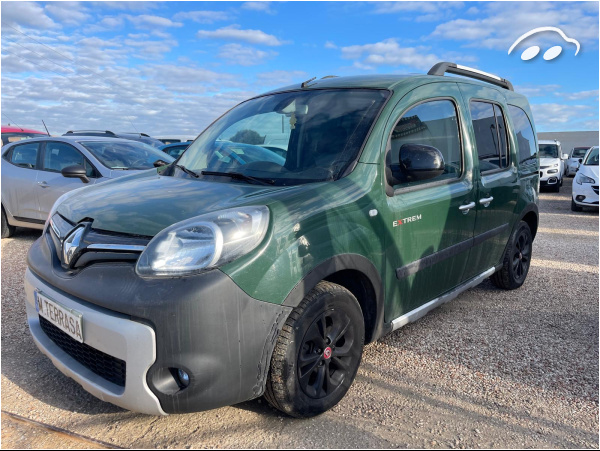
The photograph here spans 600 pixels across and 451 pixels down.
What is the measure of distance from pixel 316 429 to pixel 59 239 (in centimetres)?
167

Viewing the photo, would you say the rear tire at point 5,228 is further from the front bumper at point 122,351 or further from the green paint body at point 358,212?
the front bumper at point 122,351

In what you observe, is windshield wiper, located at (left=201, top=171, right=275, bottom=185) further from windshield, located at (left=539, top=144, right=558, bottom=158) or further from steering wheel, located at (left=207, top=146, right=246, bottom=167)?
windshield, located at (left=539, top=144, right=558, bottom=158)

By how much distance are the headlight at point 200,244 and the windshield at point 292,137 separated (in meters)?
0.61

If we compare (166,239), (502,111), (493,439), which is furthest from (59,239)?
(502,111)

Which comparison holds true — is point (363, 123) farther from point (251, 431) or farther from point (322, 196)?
point (251, 431)

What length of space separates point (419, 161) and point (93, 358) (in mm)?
1981

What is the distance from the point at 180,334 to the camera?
1.99 m

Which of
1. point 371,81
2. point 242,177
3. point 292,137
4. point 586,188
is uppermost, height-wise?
point 371,81

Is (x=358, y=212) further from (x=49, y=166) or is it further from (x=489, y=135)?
(x=49, y=166)

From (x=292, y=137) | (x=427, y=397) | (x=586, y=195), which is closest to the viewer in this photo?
(x=427, y=397)

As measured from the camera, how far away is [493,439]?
2.31 metres

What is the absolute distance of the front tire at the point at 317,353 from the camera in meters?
2.24

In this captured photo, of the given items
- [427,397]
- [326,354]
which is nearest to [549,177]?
[427,397]

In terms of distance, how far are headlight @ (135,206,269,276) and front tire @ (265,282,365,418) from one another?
0.43 m
